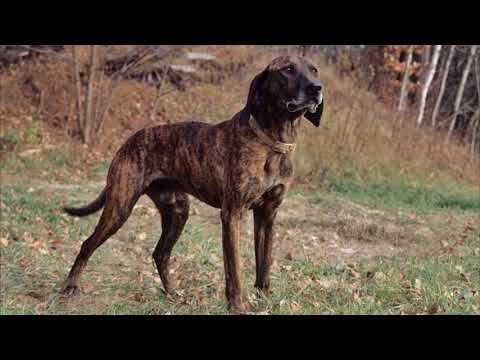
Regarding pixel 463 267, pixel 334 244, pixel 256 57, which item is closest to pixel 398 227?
pixel 334 244

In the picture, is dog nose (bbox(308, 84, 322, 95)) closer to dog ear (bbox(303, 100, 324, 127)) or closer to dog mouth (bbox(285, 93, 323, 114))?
dog mouth (bbox(285, 93, 323, 114))

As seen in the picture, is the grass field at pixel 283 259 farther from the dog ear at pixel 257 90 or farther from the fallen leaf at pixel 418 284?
the dog ear at pixel 257 90

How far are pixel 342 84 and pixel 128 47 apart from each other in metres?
5.33

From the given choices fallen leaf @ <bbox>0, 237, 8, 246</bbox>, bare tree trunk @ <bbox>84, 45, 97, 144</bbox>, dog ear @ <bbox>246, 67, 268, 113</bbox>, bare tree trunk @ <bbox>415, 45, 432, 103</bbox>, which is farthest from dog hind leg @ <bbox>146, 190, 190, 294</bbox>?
bare tree trunk @ <bbox>415, 45, 432, 103</bbox>

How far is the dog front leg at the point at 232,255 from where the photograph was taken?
4.19 m

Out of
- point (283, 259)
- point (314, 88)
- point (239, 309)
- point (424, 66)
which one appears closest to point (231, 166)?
point (314, 88)

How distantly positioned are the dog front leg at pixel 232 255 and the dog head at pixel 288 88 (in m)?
0.74

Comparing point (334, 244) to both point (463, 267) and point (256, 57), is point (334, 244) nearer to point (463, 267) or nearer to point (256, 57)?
point (463, 267)

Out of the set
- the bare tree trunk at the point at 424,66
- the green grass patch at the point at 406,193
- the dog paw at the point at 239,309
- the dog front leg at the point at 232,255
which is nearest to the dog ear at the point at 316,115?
the dog front leg at the point at 232,255

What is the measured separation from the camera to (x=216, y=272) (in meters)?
5.93

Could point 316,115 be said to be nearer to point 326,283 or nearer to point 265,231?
point 265,231

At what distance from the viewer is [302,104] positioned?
387 cm

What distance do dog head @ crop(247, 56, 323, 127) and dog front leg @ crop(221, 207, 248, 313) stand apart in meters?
0.74

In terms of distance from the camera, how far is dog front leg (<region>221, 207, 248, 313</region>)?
419cm
